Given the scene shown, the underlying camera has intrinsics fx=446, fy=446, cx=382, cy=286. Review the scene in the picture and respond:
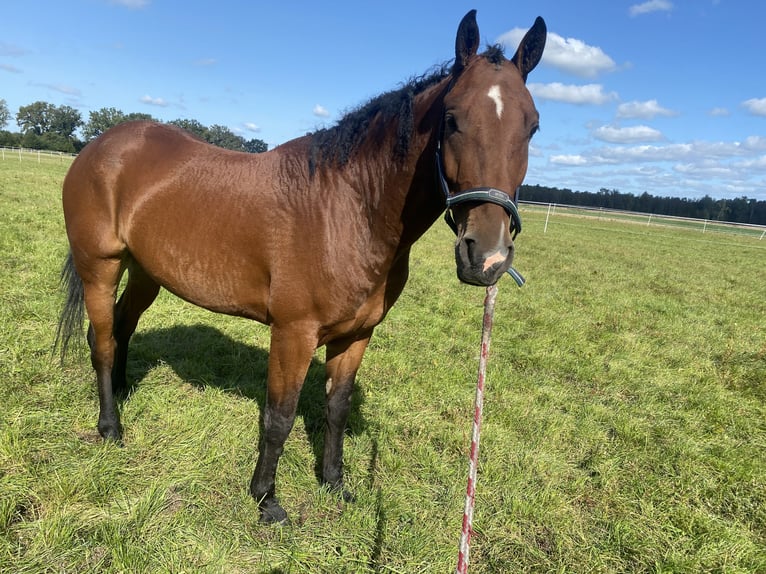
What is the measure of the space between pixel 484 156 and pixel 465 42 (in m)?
0.68

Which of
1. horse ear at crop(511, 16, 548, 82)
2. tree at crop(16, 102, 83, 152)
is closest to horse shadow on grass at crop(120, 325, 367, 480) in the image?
horse ear at crop(511, 16, 548, 82)

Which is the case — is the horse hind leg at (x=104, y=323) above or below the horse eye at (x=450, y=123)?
below

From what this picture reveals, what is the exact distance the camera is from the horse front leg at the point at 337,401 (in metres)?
3.12

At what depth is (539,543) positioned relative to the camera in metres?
2.81

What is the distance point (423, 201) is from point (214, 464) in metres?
2.34

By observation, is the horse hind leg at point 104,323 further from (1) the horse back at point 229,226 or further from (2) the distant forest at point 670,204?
(2) the distant forest at point 670,204

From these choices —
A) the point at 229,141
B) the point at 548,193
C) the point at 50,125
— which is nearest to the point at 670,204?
the point at 548,193

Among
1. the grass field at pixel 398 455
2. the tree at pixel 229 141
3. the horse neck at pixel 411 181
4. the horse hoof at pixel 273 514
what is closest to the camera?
the horse neck at pixel 411 181

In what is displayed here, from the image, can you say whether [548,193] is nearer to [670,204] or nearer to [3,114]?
[670,204]

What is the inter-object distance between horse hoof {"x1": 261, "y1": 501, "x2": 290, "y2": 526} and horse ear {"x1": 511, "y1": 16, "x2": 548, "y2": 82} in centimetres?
285

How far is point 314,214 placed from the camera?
260 cm

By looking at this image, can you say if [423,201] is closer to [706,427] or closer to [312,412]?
[312,412]

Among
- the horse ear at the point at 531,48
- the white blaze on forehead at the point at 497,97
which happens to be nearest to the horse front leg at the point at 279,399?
the white blaze on forehead at the point at 497,97

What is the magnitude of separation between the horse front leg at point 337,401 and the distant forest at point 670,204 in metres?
74.6
